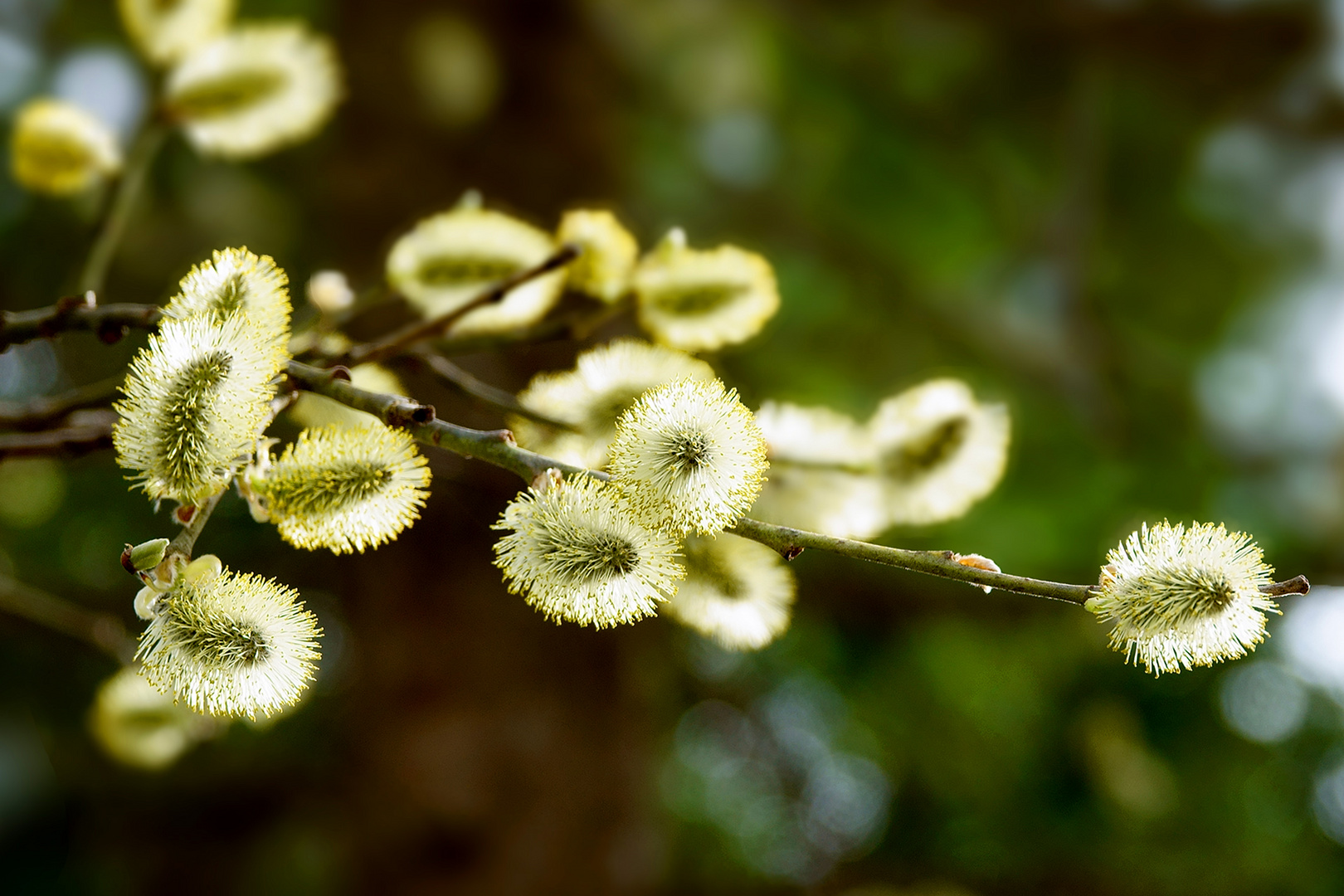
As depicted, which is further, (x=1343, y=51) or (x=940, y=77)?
(x=940, y=77)

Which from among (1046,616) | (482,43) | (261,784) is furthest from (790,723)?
(482,43)

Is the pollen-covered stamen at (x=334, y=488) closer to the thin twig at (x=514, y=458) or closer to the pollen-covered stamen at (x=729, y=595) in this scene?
the thin twig at (x=514, y=458)

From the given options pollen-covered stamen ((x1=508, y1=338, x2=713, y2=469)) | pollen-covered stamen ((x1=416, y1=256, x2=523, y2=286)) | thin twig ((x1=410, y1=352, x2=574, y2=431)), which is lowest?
thin twig ((x1=410, y1=352, x2=574, y2=431))

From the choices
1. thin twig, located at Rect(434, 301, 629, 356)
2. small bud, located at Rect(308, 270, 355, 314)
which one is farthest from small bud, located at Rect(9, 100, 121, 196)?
thin twig, located at Rect(434, 301, 629, 356)

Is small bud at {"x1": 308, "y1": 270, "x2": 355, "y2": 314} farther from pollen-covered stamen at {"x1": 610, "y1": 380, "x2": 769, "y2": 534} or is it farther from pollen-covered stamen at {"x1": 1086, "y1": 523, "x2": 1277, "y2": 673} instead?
pollen-covered stamen at {"x1": 1086, "y1": 523, "x2": 1277, "y2": 673}

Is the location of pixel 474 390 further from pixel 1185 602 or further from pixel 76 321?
pixel 1185 602

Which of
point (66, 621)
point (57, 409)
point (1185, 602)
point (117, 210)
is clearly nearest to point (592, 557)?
point (1185, 602)

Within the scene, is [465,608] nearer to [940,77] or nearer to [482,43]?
[482,43]
